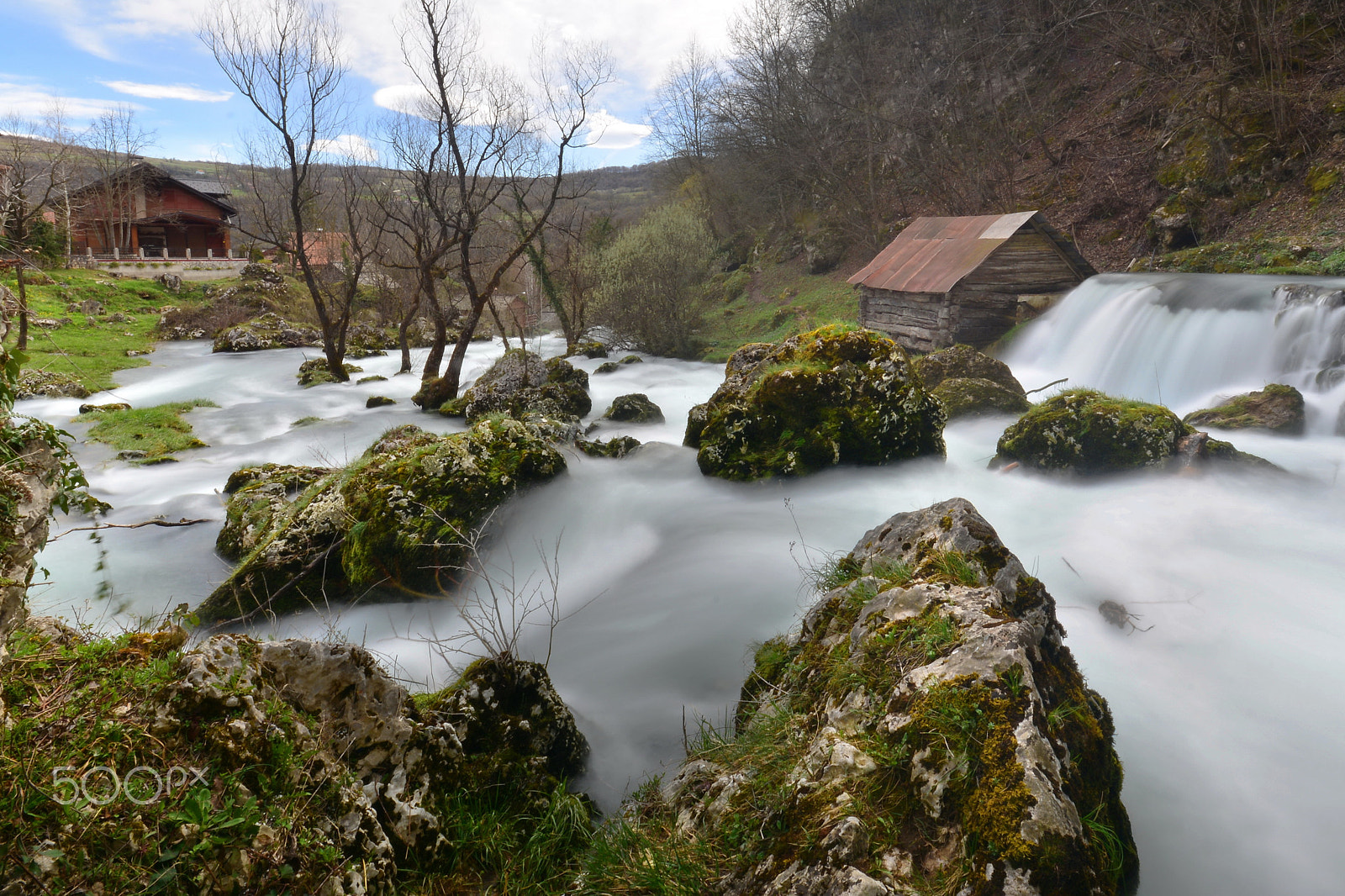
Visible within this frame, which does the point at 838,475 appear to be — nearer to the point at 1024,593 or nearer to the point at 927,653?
the point at 1024,593

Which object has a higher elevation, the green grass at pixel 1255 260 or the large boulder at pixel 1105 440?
the green grass at pixel 1255 260

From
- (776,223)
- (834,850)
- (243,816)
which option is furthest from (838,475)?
(776,223)

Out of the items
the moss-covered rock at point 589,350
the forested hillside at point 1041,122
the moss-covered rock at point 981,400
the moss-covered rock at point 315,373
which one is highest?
the forested hillside at point 1041,122

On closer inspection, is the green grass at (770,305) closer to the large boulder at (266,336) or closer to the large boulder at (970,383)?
the large boulder at (970,383)

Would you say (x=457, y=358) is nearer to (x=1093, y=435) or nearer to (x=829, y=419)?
(x=829, y=419)

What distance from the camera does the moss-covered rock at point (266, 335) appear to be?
24.8m

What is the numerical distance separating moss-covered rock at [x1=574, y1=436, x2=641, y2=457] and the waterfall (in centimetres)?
811

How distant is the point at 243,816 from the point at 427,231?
18.0 m

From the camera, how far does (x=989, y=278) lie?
14.0 meters

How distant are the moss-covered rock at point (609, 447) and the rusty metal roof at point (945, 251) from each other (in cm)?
801

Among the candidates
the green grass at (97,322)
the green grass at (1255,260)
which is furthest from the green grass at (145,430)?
the green grass at (1255,260)

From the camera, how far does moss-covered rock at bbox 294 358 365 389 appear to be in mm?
18859

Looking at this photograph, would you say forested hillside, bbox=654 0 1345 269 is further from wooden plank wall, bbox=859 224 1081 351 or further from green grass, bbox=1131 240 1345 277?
wooden plank wall, bbox=859 224 1081 351

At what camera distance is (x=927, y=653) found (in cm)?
291
